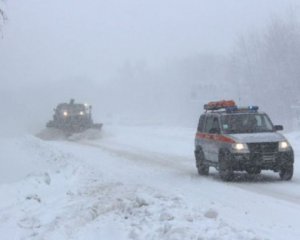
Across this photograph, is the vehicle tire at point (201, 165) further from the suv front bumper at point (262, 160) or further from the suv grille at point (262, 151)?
the suv grille at point (262, 151)

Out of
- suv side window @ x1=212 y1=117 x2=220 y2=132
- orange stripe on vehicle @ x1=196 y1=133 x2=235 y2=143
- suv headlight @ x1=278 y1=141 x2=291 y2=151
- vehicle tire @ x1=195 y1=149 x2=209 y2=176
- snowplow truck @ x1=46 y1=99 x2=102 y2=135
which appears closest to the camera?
suv headlight @ x1=278 y1=141 x2=291 y2=151

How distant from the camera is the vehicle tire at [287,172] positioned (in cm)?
1525

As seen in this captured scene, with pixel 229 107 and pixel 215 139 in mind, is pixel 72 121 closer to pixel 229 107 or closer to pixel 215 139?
pixel 229 107

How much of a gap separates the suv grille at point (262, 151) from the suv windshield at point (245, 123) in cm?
105

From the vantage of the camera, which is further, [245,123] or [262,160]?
[245,123]

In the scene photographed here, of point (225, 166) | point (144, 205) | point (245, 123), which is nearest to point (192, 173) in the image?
point (245, 123)

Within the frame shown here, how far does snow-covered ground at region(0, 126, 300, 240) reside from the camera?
8703 mm

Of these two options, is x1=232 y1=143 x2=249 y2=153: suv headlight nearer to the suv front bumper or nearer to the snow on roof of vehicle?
the suv front bumper

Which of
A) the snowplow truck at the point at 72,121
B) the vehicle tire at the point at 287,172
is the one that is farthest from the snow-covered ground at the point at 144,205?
the snowplow truck at the point at 72,121

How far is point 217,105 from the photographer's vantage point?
57.6 ft

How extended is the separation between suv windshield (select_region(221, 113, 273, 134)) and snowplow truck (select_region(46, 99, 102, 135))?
2475cm

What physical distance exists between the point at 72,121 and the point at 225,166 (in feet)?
Result: 85.9

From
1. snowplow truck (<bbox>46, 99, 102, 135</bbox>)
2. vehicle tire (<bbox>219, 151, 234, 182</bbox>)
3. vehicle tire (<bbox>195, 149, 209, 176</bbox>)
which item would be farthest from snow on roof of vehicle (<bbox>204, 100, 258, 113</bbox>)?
snowplow truck (<bbox>46, 99, 102, 135</bbox>)

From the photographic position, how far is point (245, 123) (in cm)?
1633
